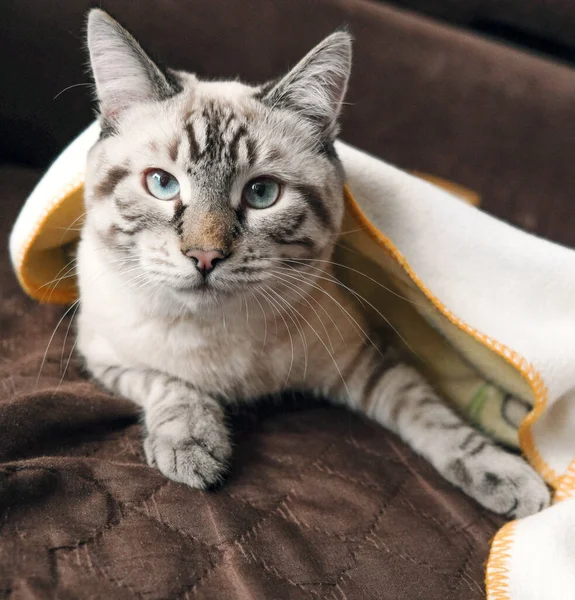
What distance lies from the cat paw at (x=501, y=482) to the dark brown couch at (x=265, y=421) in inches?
1.6

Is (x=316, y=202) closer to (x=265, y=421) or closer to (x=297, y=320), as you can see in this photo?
(x=297, y=320)

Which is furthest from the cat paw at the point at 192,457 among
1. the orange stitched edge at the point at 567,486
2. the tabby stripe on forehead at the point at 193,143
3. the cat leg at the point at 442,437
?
the orange stitched edge at the point at 567,486

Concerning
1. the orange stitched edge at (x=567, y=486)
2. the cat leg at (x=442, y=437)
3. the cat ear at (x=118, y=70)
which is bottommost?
the cat leg at (x=442, y=437)

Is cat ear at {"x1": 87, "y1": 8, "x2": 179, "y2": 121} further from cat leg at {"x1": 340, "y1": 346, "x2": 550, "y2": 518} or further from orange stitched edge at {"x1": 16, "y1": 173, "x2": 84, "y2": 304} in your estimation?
cat leg at {"x1": 340, "y1": 346, "x2": 550, "y2": 518}

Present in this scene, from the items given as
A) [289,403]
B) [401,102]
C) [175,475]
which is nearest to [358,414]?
[289,403]

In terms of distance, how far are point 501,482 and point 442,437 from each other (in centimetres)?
15

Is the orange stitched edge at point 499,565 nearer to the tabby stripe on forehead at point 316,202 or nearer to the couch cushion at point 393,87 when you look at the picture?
the tabby stripe on forehead at point 316,202

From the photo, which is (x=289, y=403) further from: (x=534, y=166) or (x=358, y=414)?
(x=534, y=166)

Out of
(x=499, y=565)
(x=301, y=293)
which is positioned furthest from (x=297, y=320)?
(x=499, y=565)

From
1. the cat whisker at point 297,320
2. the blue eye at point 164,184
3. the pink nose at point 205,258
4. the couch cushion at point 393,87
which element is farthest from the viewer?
the couch cushion at point 393,87

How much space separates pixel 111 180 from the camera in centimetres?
109

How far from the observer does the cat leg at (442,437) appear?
1.08m

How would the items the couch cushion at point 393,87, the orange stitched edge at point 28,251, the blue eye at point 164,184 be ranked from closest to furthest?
the blue eye at point 164,184 < the orange stitched edge at point 28,251 < the couch cushion at point 393,87

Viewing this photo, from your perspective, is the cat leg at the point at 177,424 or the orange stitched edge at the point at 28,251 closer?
the cat leg at the point at 177,424
